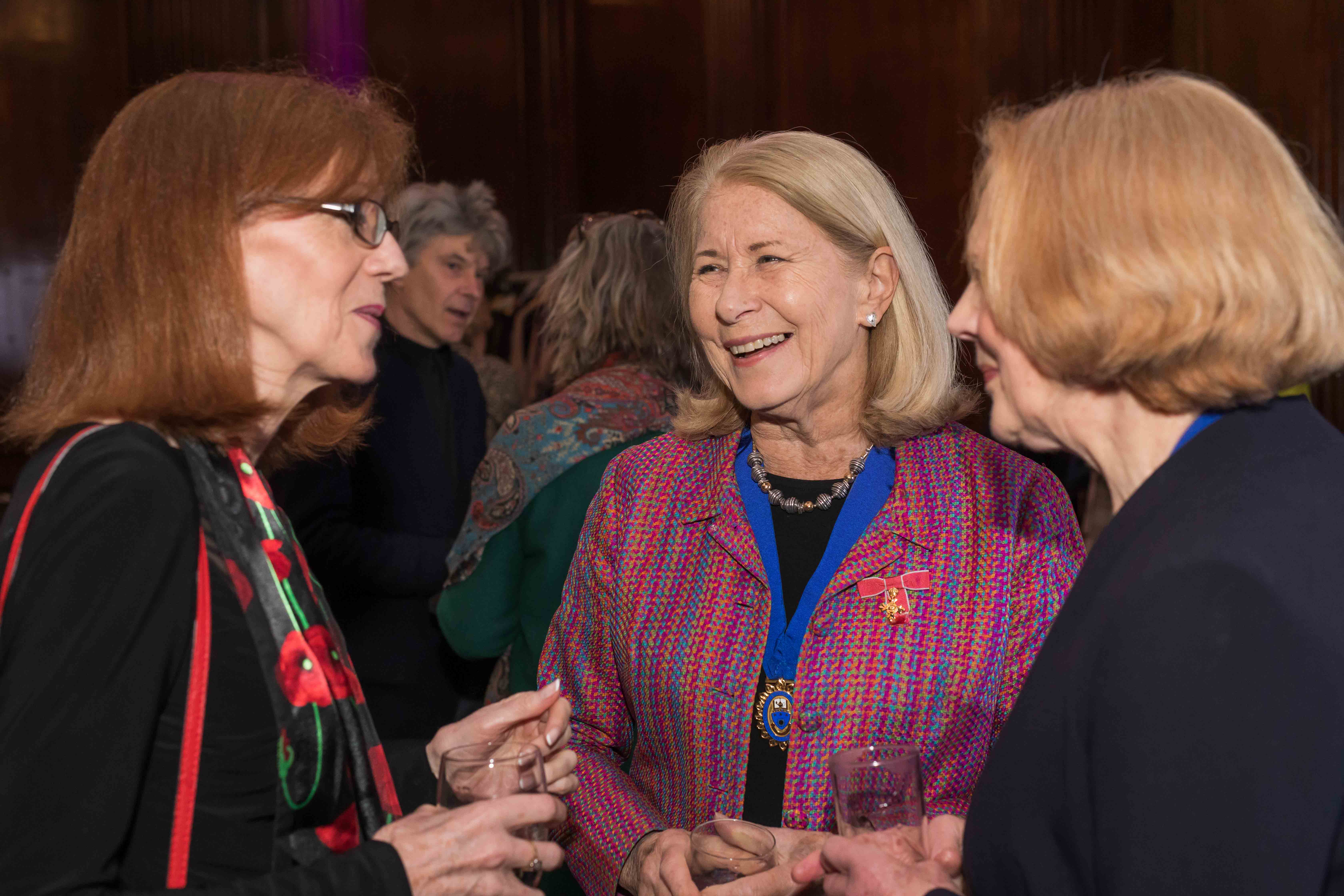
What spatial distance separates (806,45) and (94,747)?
186 inches

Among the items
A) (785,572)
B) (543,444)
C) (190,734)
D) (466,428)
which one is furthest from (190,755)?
(466,428)

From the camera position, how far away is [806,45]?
509 centimetres

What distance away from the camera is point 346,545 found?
290 cm

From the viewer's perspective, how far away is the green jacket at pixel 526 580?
247 centimetres

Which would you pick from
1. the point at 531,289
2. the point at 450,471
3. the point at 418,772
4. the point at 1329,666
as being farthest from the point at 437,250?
the point at 1329,666

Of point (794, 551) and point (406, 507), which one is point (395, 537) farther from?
point (794, 551)

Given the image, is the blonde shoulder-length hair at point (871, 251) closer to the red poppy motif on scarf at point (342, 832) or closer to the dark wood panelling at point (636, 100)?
the red poppy motif on scarf at point (342, 832)

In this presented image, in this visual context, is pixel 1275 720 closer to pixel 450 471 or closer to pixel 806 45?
pixel 450 471

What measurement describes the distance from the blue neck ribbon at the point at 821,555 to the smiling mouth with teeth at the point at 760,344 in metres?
0.20

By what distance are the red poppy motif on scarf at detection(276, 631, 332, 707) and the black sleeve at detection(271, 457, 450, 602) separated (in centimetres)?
169

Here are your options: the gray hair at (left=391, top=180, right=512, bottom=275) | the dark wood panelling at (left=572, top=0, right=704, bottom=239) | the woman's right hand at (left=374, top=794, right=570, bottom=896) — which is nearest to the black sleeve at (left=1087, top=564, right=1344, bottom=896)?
the woman's right hand at (left=374, top=794, right=570, bottom=896)

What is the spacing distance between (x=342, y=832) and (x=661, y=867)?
1.68 feet

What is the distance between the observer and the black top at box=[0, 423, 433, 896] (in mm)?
959

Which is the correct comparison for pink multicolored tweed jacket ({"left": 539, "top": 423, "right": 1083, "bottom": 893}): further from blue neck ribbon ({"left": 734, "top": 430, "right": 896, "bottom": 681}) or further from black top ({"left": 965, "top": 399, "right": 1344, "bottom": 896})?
Result: black top ({"left": 965, "top": 399, "right": 1344, "bottom": 896})
